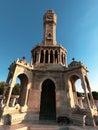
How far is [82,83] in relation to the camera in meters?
20.5

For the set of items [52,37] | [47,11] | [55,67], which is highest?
A: [47,11]

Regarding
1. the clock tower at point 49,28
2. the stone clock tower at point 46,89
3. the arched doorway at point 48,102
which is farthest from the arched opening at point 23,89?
the clock tower at point 49,28

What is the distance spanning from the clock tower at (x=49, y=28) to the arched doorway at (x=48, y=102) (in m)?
10.4

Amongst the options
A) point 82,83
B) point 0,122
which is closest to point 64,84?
point 82,83

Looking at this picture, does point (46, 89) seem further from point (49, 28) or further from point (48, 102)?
point (49, 28)

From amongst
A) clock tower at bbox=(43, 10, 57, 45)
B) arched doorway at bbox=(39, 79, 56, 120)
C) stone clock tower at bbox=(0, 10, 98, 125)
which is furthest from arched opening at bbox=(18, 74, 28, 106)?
clock tower at bbox=(43, 10, 57, 45)

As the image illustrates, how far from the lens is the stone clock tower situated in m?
18.7

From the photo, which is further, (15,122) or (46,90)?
(46,90)

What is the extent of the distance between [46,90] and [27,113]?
20.3ft

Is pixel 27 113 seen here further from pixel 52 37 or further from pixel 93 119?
pixel 52 37

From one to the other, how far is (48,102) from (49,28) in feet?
62.0

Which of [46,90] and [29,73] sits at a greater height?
[29,73]

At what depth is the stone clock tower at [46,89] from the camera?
18.7m

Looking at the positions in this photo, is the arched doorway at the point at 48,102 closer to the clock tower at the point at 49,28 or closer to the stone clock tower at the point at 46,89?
the stone clock tower at the point at 46,89
